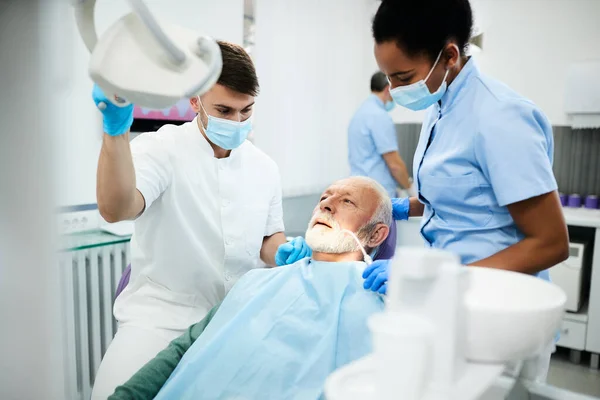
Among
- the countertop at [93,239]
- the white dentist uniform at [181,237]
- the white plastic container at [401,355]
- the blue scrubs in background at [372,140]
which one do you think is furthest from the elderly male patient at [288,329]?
the blue scrubs in background at [372,140]

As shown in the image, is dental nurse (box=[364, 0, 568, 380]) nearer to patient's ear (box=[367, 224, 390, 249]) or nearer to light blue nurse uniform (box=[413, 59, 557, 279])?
light blue nurse uniform (box=[413, 59, 557, 279])

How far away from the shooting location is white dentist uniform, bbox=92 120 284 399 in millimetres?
1364

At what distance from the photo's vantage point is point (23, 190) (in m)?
0.39

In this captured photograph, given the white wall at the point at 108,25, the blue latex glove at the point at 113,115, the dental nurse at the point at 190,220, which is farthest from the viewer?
the white wall at the point at 108,25

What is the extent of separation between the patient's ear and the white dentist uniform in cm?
38

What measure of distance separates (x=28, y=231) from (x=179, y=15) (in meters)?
2.30

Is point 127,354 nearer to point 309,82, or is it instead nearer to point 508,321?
point 508,321

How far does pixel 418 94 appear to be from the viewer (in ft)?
3.93

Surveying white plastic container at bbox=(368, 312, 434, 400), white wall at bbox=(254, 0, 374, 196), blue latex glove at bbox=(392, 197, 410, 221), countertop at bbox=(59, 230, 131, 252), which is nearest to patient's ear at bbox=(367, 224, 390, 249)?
blue latex glove at bbox=(392, 197, 410, 221)

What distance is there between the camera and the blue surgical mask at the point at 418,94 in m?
1.18

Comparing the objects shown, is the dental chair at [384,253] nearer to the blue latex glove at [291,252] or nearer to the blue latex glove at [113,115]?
the blue latex glove at [291,252]

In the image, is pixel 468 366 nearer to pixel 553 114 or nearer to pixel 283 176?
pixel 283 176

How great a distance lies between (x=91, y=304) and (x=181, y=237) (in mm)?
968

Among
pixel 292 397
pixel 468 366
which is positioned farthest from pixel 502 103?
pixel 292 397
